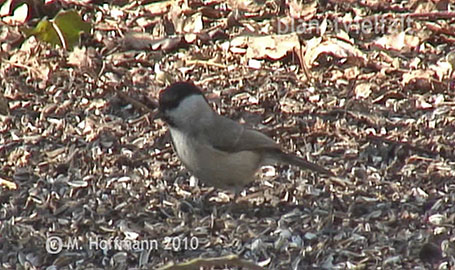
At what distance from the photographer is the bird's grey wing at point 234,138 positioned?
215 inches

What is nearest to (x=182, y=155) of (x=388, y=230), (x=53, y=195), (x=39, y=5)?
(x=53, y=195)

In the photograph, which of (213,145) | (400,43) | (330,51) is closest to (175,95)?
(213,145)

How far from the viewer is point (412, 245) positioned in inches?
193

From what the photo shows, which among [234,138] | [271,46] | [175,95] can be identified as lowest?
[271,46]

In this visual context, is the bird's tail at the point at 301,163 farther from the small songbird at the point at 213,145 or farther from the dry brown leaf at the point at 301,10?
the dry brown leaf at the point at 301,10

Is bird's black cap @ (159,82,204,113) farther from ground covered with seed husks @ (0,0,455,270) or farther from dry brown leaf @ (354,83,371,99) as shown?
dry brown leaf @ (354,83,371,99)

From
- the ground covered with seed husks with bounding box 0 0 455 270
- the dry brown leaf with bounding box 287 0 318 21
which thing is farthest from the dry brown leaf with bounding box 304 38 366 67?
the dry brown leaf with bounding box 287 0 318 21

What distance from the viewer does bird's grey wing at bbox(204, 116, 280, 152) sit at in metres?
5.46

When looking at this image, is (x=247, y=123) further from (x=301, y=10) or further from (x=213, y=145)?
(x=301, y=10)
